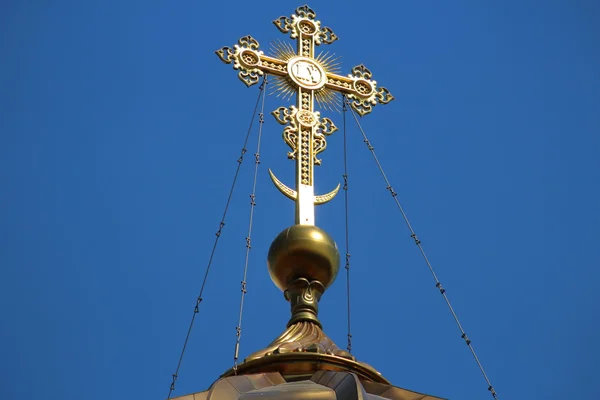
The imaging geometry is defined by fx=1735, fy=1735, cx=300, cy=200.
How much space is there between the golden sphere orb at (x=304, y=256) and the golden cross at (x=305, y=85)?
0.65 m

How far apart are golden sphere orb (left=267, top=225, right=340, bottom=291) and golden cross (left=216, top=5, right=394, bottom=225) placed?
65 cm

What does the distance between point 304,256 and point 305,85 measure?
2.70m

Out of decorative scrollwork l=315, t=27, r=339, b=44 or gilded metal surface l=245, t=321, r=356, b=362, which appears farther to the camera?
decorative scrollwork l=315, t=27, r=339, b=44

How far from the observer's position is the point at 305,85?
19.8 m

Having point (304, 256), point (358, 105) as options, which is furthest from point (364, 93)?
point (304, 256)

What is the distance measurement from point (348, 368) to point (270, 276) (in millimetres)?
1910

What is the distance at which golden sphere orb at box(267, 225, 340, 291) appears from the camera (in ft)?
58.7

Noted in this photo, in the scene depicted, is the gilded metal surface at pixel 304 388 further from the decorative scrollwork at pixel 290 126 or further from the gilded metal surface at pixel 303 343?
the decorative scrollwork at pixel 290 126

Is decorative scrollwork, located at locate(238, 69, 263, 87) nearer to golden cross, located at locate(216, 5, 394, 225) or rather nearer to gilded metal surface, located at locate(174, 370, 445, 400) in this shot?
golden cross, located at locate(216, 5, 394, 225)

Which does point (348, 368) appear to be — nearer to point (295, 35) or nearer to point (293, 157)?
point (293, 157)

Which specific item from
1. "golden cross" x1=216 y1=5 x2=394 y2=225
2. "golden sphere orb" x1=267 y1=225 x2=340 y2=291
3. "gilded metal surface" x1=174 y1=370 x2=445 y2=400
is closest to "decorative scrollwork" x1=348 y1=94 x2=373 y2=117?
"golden cross" x1=216 y1=5 x2=394 y2=225

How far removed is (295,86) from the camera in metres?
19.8

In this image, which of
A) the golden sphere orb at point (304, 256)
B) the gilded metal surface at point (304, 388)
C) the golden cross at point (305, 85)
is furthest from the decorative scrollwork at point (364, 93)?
the gilded metal surface at point (304, 388)

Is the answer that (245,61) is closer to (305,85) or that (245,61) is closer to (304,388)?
(305,85)
